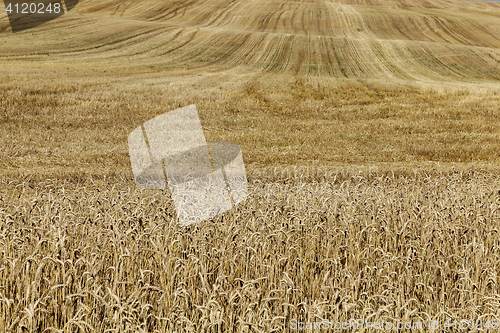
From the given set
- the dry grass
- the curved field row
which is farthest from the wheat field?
the curved field row

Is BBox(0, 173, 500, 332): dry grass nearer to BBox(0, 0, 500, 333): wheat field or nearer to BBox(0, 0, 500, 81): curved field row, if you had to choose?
BBox(0, 0, 500, 333): wheat field

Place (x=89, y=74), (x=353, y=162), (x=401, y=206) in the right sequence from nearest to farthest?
(x=401, y=206) < (x=353, y=162) < (x=89, y=74)

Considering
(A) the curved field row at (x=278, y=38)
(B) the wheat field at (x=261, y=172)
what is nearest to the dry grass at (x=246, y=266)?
(B) the wheat field at (x=261, y=172)

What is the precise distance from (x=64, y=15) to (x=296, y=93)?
3713 centimetres

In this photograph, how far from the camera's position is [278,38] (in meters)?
49.7

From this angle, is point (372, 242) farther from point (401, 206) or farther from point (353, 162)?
point (353, 162)

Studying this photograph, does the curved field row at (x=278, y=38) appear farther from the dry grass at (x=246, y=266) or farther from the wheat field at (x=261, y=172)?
the dry grass at (x=246, y=266)

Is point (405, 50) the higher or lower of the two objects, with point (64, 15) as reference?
lower

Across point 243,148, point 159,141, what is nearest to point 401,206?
point 243,148

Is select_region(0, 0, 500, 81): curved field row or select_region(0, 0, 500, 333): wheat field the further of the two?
select_region(0, 0, 500, 81): curved field row

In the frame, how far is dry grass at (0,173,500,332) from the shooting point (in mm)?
3678

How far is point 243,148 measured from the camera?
50.6 ft

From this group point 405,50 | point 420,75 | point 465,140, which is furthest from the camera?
point 405,50

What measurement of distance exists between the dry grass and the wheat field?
0.13 ft
